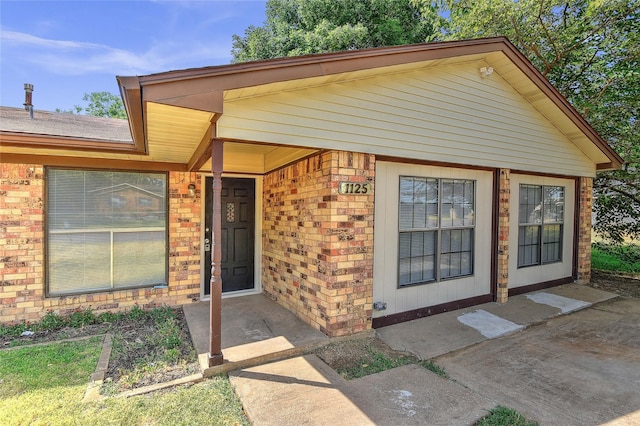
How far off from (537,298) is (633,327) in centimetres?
136

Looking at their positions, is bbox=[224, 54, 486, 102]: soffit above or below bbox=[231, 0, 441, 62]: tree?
below

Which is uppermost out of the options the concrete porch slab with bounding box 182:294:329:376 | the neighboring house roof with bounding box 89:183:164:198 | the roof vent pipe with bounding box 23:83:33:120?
the roof vent pipe with bounding box 23:83:33:120

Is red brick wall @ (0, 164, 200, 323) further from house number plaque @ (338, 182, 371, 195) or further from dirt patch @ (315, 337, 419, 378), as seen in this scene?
house number plaque @ (338, 182, 371, 195)

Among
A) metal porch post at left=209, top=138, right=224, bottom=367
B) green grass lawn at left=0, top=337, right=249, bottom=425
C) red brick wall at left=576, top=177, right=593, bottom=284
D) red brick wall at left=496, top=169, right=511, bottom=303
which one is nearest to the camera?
green grass lawn at left=0, top=337, right=249, bottom=425

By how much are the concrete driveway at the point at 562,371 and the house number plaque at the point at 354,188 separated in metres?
2.14

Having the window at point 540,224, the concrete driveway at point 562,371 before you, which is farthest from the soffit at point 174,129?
the window at point 540,224

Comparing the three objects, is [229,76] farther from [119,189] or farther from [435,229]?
[435,229]

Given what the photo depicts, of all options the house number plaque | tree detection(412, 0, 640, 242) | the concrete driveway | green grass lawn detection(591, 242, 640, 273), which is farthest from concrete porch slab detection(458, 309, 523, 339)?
tree detection(412, 0, 640, 242)

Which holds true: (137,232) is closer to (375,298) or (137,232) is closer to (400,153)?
(375,298)

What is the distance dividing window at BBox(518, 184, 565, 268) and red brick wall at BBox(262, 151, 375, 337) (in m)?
3.82

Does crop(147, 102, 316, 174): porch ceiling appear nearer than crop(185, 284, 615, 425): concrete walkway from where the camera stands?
No

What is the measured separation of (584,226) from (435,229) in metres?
4.72

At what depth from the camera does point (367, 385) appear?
3.04 metres

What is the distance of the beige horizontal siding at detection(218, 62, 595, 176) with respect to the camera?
357 centimetres
